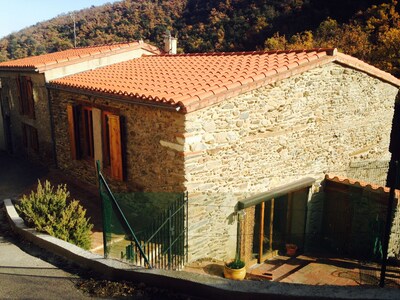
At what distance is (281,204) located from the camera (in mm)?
10117

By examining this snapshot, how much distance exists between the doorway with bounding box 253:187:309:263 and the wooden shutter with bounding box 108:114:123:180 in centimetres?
374

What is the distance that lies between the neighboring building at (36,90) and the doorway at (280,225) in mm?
7857

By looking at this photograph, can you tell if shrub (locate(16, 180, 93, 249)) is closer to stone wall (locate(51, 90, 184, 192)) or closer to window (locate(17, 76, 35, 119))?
stone wall (locate(51, 90, 184, 192))

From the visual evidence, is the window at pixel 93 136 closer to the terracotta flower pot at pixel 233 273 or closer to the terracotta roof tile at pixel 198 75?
the terracotta roof tile at pixel 198 75

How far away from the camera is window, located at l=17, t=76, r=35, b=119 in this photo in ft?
45.3

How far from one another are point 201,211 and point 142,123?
2.35 metres

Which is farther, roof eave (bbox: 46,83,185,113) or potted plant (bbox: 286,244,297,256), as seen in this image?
potted plant (bbox: 286,244,297,256)

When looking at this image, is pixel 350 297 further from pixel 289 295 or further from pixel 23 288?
pixel 23 288

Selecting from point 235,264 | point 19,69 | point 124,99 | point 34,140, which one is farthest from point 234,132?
point 34,140

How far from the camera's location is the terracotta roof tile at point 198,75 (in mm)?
7379

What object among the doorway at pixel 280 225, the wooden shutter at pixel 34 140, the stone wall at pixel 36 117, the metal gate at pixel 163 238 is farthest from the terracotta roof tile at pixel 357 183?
the wooden shutter at pixel 34 140

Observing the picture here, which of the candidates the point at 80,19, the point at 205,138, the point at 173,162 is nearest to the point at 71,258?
the point at 173,162

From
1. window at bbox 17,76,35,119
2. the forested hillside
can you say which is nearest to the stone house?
window at bbox 17,76,35,119

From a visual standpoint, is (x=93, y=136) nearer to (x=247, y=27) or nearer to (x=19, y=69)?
(x=19, y=69)
